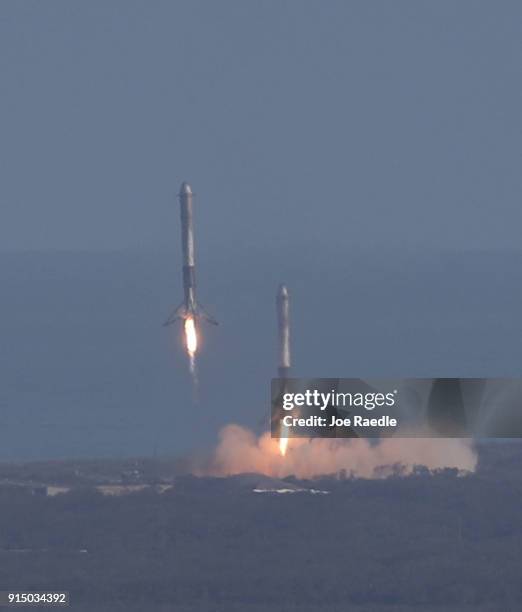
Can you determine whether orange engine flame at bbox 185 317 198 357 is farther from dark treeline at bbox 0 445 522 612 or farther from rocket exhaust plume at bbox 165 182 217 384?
dark treeline at bbox 0 445 522 612

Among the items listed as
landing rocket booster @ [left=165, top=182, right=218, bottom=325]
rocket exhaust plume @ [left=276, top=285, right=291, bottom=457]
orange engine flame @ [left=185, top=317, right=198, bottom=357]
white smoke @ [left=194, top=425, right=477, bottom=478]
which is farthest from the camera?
white smoke @ [left=194, top=425, right=477, bottom=478]

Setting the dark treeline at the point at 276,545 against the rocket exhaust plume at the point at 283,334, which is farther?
the rocket exhaust plume at the point at 283,334

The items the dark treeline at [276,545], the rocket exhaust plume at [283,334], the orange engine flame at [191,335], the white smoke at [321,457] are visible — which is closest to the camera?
the dark treeline at [276,545]

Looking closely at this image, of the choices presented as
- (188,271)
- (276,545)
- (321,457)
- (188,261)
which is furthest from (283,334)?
(276,545)

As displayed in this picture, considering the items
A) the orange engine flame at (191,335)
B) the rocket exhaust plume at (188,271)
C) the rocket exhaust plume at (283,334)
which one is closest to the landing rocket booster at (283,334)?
the rocket exhaust plume at (283,334)

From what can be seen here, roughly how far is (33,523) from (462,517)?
24.4m

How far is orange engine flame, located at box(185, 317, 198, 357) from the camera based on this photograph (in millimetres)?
179500

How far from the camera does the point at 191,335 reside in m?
180

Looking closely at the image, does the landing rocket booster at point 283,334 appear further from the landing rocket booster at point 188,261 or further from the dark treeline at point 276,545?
the dark treeline at point 276,545

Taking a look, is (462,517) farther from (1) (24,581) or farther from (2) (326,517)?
(1) (24,581)

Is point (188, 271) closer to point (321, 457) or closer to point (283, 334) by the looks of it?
point (283, 334)

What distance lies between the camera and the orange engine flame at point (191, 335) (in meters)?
180

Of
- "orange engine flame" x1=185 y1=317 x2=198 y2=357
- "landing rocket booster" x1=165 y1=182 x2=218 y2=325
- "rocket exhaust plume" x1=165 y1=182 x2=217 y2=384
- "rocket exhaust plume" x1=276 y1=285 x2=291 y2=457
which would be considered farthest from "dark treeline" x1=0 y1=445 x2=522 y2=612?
"landing rocket booster" x1=165 y1=182 x2=218 y2=325

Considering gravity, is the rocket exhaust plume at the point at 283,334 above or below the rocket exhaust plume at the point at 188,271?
below
